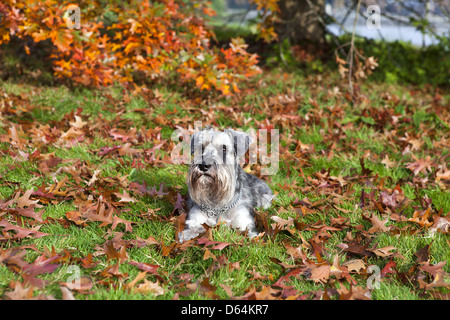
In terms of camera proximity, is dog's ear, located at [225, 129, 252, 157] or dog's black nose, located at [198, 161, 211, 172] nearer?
dog's black nose, located at [198, 161, 211, 172]

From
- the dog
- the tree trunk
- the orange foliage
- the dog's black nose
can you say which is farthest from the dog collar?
the tree trunk

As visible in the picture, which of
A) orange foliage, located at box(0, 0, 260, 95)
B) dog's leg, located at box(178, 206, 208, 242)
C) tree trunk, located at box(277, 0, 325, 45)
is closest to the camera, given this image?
dog's leg, located at box(178, 206, 208, 242)

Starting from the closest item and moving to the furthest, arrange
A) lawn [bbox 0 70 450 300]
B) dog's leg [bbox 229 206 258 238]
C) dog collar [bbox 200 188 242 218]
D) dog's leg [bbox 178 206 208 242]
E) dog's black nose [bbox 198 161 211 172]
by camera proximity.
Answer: lawn [bbox 0 70 450 300], dog's black nose [bbox 198 161 211 172], dog's leg [bbox 178 206 208 242], dog's leg [bbox 229 206 258 238], dog collar [bbox 200 188 242 218]

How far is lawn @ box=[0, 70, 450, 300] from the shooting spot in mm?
3762

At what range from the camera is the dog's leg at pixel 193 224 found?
4645mm

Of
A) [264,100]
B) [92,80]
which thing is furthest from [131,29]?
[264,100]

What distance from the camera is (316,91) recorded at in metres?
10.2

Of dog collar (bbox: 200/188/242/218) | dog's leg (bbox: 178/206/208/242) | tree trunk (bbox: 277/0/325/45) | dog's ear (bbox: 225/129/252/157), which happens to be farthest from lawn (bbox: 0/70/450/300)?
tree trunk (bbox: 277/0/325/45)

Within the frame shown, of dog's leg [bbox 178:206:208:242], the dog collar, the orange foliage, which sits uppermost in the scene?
the orange foliage

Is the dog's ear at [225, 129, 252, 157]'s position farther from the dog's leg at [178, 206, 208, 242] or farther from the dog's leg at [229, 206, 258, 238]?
the dog's leg at [178, 206, 208, 242]

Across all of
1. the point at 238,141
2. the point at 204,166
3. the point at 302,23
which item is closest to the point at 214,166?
the point at 204,166

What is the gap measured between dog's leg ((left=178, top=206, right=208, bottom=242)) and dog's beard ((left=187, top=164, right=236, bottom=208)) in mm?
139

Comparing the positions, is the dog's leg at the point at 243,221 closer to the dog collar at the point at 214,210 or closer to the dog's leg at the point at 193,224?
the dog collar at the point at 214,210

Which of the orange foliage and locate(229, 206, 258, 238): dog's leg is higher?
the orange foliage
